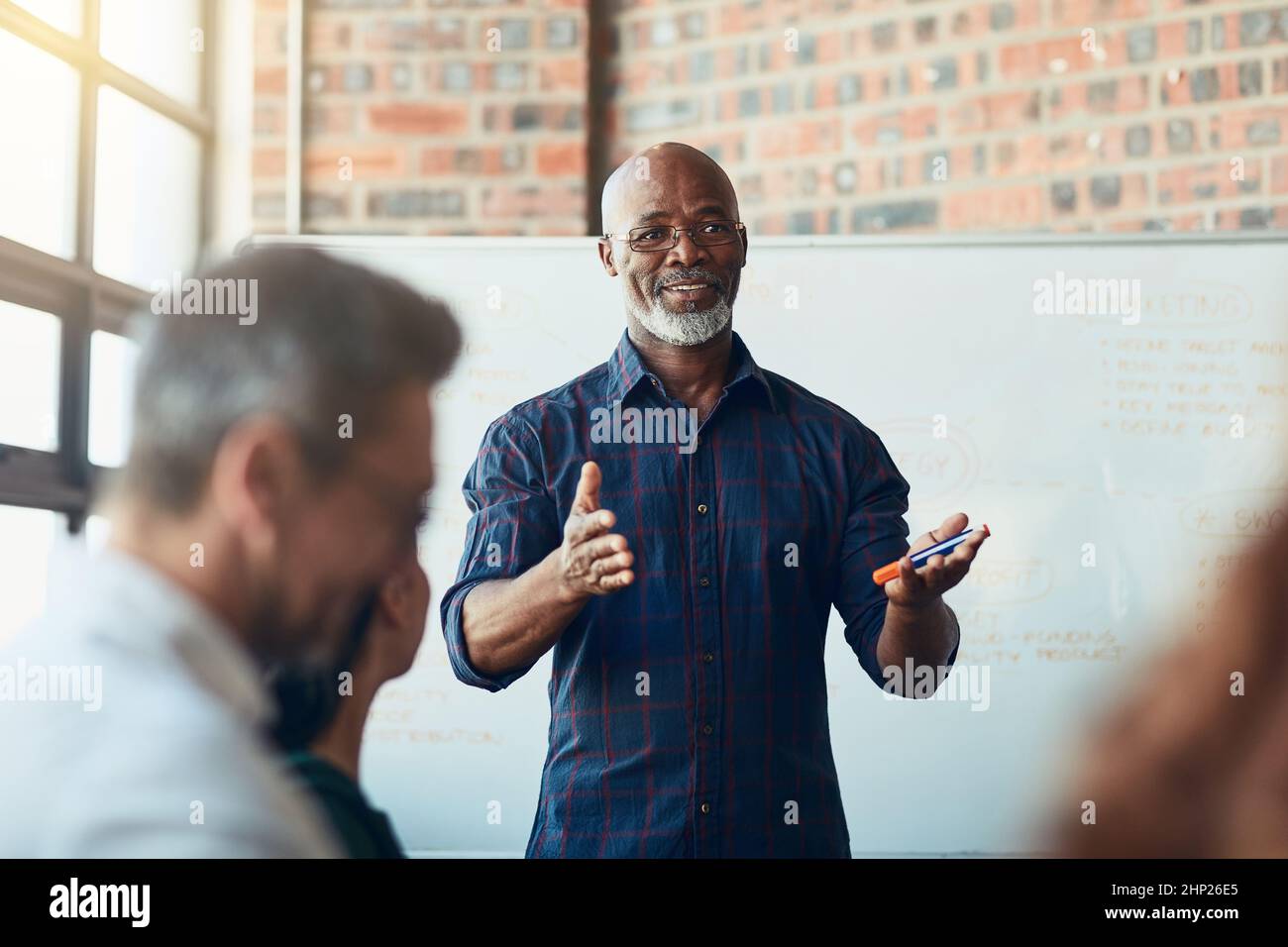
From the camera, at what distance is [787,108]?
8.67 feet

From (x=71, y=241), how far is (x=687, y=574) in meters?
1.48

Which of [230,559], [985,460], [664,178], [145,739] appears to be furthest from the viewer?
[985,460]

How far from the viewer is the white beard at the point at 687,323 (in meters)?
1.57

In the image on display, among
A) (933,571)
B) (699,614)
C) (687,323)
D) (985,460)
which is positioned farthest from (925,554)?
(985,460)

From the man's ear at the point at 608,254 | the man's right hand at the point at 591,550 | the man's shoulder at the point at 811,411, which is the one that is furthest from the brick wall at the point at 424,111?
the man's right hand at the point at 591,550

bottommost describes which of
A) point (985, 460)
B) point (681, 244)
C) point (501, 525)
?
point (501, 525)

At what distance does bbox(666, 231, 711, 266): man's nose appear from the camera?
61.8 inches

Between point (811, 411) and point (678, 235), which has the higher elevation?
point (678, 235)

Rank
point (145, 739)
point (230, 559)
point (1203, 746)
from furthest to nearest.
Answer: point (230, 559) < point (145, 739) < point (1203, 746)

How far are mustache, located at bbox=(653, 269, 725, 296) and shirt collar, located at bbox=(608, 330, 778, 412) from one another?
7 centimetres

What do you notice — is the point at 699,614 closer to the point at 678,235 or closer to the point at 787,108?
the point at 678,235

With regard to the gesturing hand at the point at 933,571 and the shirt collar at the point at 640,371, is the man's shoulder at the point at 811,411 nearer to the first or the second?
the shirt collar at the point at 640,371

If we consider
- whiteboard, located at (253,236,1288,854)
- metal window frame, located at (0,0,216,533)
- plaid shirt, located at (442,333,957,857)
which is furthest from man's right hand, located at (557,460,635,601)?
metal window frame, located at (0,0,216,533)
